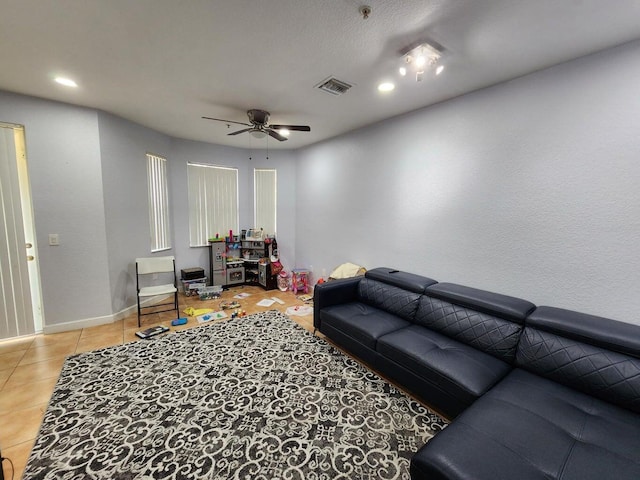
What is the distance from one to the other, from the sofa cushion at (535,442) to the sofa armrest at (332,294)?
1.74 metres

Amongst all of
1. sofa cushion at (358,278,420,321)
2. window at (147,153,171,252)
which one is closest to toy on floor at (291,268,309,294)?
sofa cushion at (358,278,420,321)

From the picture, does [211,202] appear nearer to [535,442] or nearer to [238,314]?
[238,314]

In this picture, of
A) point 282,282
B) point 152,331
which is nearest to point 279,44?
point 152,331

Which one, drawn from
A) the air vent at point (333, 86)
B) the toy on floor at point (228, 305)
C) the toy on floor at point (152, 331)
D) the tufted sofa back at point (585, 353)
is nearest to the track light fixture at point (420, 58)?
the air vent at point (333, 86)

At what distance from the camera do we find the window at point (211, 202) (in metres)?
4.89

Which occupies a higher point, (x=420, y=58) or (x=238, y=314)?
(x=420, y=58)

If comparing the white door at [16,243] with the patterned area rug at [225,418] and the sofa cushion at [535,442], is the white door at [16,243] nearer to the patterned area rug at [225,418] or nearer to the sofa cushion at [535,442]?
the patterned area rug at [225,418]

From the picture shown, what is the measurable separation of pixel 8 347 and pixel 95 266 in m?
1.12

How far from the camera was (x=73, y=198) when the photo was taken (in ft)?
10.2

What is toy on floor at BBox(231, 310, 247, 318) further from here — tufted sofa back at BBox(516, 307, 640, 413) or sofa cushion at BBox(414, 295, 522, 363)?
tufted sofa back at BBox(516, 307, 640, 413)

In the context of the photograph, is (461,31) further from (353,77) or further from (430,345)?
(430,345)

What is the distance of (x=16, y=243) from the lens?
9.53ft

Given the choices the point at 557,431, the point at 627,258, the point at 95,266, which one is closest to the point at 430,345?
the point at 557,431

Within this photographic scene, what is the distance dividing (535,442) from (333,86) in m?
2.99
